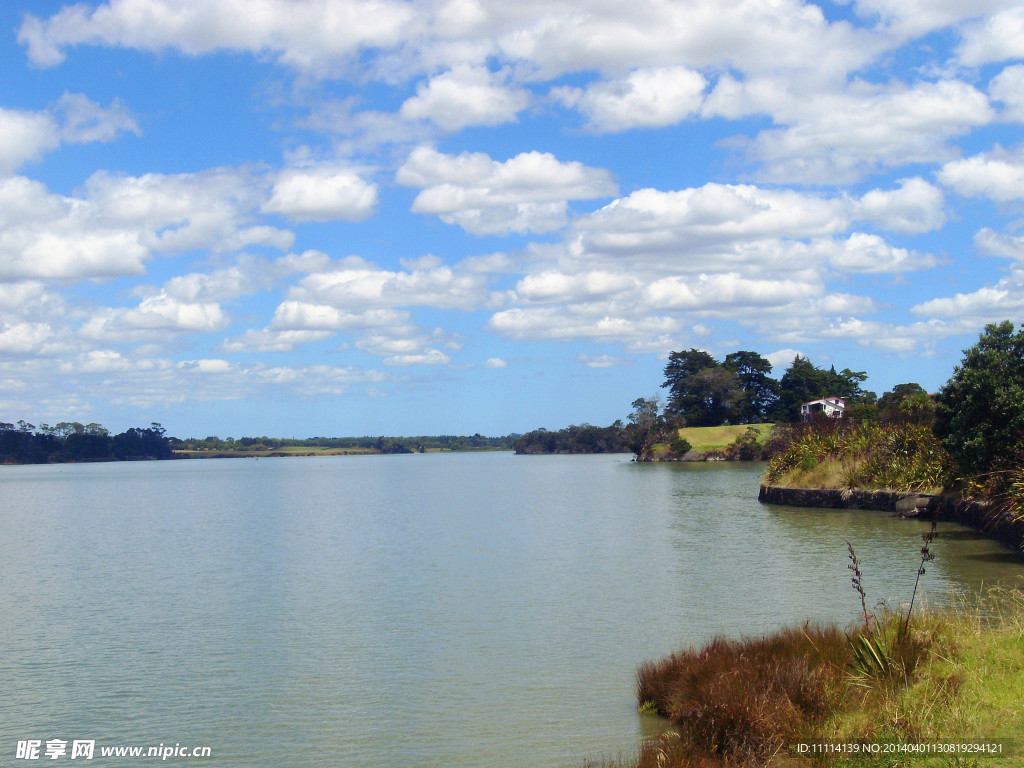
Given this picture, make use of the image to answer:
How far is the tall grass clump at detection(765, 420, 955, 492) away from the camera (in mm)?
32812

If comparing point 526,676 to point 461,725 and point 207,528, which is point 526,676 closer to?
point 461,725

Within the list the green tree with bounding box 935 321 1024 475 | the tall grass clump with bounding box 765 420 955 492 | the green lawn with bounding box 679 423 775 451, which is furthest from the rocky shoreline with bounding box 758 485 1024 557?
the green lawn with bounding box 679 423 775 451

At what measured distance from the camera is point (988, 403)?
25.6 metres

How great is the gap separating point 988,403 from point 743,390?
10621cm

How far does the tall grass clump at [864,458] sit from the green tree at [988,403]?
324 centimetres

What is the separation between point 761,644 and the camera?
11.8 m

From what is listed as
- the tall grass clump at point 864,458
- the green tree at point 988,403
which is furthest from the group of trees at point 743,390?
the green tree at point 988,403

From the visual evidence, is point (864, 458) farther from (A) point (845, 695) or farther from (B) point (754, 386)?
(B) point (754, 386)

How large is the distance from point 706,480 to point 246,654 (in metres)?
56.1

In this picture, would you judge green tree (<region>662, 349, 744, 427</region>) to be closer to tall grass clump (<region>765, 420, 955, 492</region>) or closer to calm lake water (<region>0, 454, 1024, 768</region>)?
tall grass clump (<region>765, 420, 955, 492</region>)

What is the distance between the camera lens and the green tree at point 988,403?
2484cm

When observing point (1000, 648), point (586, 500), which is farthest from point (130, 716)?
point (586, 500)

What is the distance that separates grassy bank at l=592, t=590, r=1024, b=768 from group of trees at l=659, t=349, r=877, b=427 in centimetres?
11349

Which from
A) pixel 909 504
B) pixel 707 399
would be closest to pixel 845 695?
Answer: pixel 909 504
